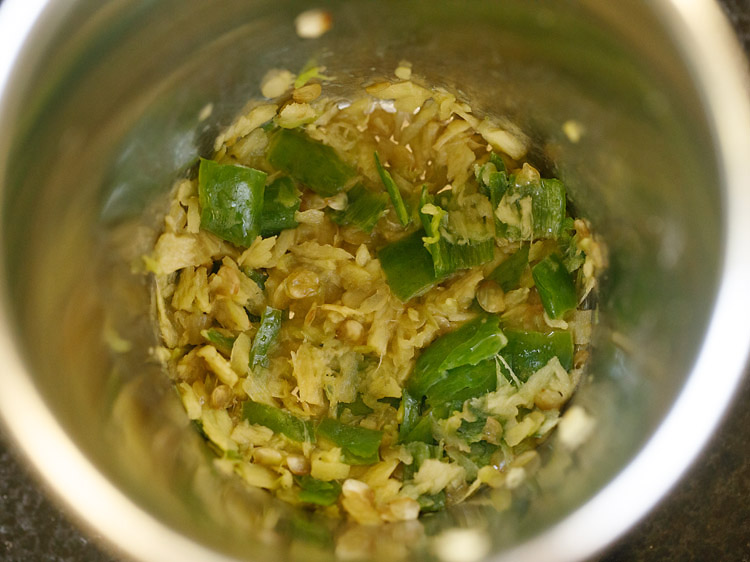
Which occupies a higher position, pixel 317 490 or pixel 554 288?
pixel 554 288

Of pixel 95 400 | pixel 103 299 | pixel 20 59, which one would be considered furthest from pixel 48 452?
pixel 20 59

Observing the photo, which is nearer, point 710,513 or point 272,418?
point 272,418

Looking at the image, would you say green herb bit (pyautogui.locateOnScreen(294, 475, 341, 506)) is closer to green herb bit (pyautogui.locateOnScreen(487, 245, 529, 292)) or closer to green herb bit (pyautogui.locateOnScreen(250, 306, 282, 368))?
green herb bit (pyautogui.locateOnScreen(250, 306, 282, 368))

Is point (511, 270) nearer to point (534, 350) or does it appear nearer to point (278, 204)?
point (534, 350)

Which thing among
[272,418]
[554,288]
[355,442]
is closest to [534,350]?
[554,288]

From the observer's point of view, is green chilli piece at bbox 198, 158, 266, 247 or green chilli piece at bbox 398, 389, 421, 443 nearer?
green chilli piece at bbox 198, 158, 266, 247

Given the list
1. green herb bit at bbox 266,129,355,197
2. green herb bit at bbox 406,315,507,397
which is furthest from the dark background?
green herb bit at bbox 266,129,355,197
